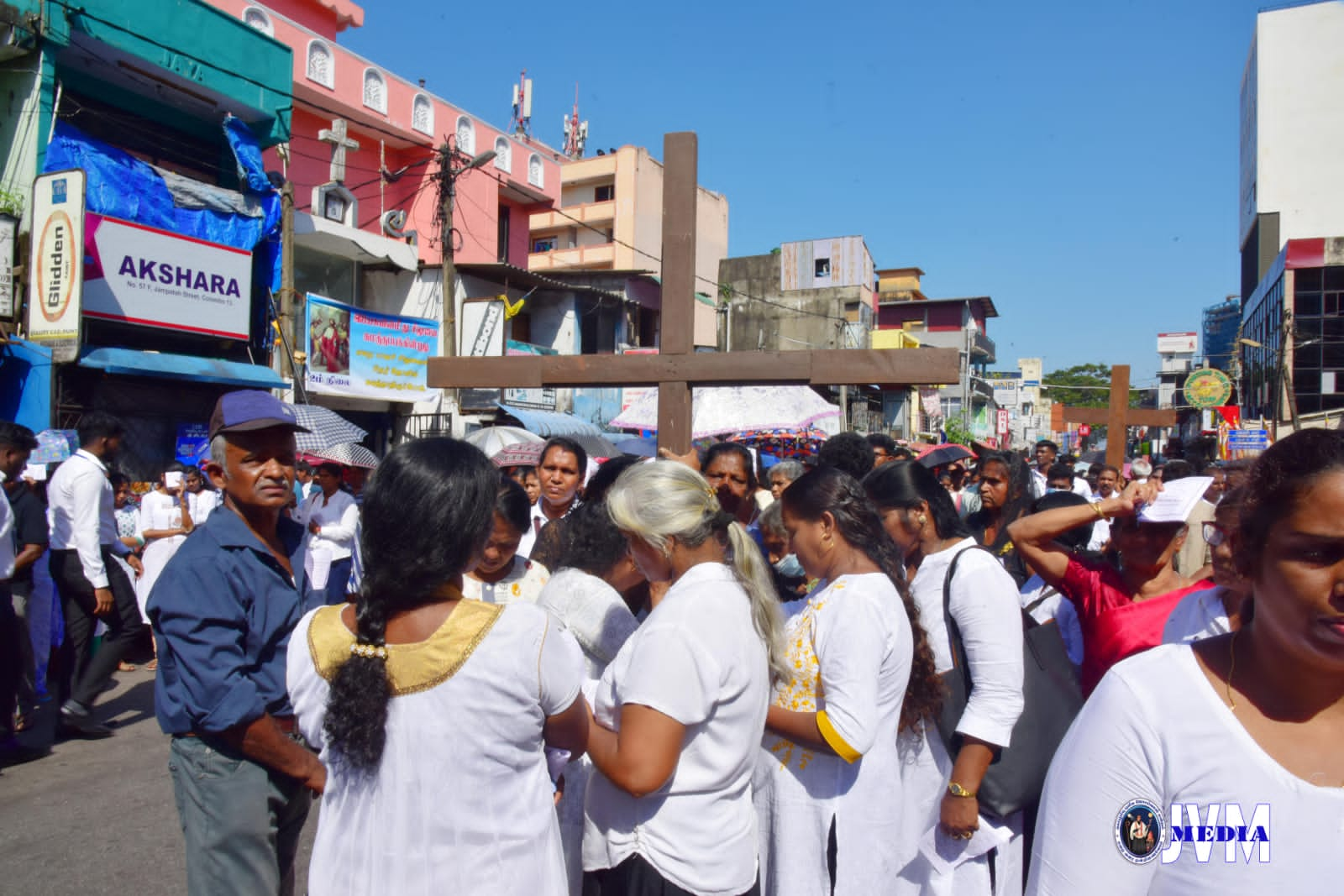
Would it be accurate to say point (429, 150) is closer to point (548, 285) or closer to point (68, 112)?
point (548, 285)

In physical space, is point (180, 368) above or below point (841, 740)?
above

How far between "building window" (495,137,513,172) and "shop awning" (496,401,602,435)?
702cm

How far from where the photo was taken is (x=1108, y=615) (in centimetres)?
277

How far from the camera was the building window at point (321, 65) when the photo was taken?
17531mm

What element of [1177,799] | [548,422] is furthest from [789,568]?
[548,422]

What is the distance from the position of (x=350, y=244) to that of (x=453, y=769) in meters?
15.9

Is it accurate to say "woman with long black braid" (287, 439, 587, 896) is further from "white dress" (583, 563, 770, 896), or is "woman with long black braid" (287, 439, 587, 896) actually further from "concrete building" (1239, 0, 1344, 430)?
"concrete building" (1239, 0, 1344, 430)

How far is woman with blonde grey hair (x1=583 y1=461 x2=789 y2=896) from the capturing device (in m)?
1.90

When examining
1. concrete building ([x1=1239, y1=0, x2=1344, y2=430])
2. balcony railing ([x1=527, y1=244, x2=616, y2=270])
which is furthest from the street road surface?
concrete building ([x1=1239, y1=0, x2=1344, y2=430])

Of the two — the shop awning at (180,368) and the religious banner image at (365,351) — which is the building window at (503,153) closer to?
the religious banner image at (365,351)

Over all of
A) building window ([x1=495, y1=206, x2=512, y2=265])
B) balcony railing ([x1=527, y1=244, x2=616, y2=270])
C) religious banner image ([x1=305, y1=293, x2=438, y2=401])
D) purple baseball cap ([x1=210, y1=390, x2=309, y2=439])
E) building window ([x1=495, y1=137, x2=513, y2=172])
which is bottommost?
purple baseball cap ([x1=210, y1=390, x2=309, y2=439])

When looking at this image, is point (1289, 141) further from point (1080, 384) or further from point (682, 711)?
point (682, 711)

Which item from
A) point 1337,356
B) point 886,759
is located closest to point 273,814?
point 886,759

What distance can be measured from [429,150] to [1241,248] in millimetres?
40962
